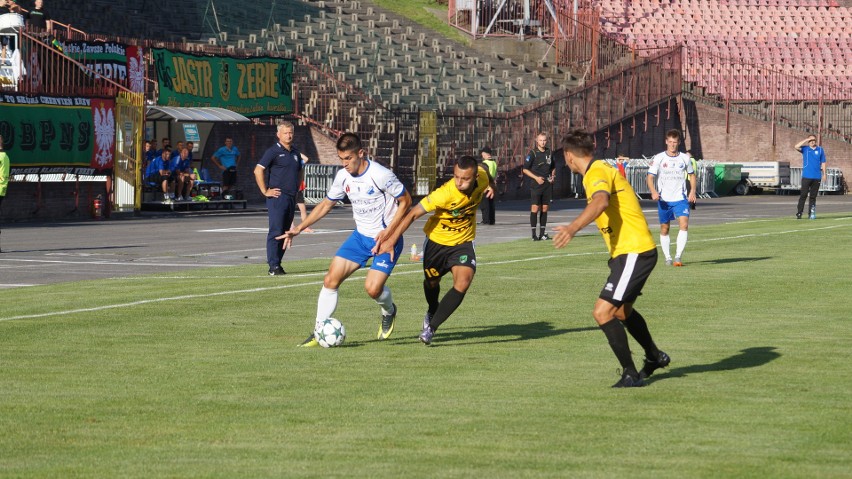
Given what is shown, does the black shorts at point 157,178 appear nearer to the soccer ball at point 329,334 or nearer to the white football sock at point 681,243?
the white football sock at point 681,243

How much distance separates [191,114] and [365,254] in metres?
27.2

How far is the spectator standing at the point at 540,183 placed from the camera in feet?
92.9

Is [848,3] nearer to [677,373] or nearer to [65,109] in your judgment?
[65,109]

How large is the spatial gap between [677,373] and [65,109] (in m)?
26.4

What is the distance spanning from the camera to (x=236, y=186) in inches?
1660

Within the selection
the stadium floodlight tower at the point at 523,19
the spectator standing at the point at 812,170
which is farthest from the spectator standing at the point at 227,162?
the stadium floodlight tower at the point at 523,19

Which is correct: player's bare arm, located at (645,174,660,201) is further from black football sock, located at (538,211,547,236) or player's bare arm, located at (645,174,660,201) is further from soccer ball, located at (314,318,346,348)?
soccer ball, located at (314,318,346,348)

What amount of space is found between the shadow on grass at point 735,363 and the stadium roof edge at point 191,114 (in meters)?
27.9

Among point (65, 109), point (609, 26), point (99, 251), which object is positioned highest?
point (609, 26)

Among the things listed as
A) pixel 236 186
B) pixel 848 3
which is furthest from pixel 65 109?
pixel 848 3

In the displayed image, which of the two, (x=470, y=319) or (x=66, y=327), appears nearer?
(x=66, y=327)

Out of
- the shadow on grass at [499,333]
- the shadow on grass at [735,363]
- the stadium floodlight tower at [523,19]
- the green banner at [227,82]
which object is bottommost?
the shadow on grass at [499,333]

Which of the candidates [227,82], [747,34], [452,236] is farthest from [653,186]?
[747,34]

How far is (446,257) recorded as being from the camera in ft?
41.4
